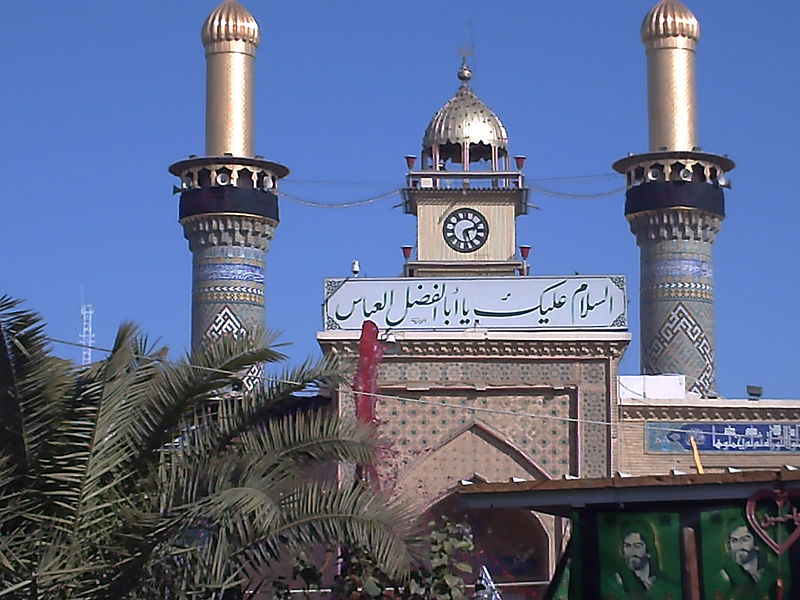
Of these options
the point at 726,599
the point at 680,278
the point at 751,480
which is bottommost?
the point at 726,599

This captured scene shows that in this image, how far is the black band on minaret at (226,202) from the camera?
1161 inches

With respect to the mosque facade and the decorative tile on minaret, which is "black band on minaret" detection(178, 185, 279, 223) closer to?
the mosque facade

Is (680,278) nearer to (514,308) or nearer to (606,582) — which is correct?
(514,308)

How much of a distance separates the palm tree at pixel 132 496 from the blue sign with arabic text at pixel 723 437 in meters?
13.0

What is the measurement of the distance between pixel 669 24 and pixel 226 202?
859 cm

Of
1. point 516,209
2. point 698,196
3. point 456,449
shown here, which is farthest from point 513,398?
point 698,196

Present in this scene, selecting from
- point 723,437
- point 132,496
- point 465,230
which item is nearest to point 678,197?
point 465,230

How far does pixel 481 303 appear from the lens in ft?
74.6

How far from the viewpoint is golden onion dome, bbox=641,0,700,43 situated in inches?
1223

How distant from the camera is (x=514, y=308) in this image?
22688 millimetres

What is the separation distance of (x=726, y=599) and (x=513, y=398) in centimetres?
1205

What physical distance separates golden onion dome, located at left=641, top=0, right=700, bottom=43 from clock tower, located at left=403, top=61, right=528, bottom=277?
4.21 metres

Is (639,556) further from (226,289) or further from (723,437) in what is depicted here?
(226,289)

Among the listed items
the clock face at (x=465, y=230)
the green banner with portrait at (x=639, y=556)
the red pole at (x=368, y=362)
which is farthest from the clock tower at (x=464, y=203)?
the green banner with portrait at (x=639, y=556)
